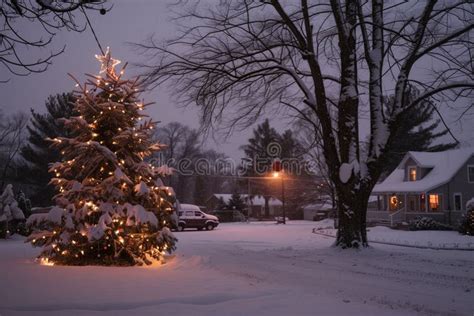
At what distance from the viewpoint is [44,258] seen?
41.4ft

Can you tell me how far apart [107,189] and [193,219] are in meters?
28.0

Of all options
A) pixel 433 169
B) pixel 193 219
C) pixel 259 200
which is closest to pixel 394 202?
pixel 433 169

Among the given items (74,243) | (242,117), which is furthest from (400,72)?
(74,243)

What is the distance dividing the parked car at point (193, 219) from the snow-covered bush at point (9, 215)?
12512 millimetres

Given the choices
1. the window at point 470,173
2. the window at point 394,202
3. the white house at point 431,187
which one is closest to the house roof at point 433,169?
the white house at point 431,187

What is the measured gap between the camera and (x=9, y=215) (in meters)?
30.6

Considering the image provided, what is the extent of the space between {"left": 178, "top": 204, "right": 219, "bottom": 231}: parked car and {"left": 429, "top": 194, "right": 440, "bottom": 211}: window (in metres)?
17.8

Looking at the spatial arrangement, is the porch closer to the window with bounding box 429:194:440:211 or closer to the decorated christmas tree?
the window with bounding box 429:194:440:211

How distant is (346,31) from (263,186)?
54.6m

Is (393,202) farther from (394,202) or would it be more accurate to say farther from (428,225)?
(428,225)

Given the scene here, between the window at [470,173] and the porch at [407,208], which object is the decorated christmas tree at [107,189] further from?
the window at [470,173]

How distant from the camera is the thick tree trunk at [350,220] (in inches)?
709

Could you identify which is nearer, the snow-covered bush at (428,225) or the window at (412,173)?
the snow-covered bush at (428,225)

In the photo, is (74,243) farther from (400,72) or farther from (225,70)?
(400,72)
